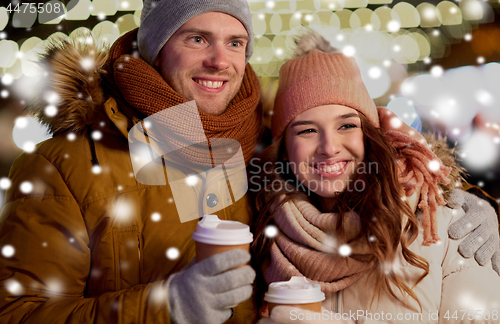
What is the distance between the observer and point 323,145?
1.67 m

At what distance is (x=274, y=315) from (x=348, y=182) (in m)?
0.74

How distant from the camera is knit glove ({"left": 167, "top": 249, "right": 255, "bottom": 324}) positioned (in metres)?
1.19

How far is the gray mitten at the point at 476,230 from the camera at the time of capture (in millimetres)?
1690

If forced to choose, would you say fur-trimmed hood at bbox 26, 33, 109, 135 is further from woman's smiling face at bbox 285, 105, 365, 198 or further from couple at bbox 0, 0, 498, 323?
woman's smiling face at bbox 285, 105, 365, 198

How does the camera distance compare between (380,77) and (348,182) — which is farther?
(380,77)

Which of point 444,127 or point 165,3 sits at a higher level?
point 165,3

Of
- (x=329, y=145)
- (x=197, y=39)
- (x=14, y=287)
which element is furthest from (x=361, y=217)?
(x=14, y=287)

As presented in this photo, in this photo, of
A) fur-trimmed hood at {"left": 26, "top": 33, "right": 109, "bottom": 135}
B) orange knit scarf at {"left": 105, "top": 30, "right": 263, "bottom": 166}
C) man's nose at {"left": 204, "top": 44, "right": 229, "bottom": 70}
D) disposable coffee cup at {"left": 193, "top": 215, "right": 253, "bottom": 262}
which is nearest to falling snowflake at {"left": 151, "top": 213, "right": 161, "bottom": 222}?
orange knit scarf at {"left": 105, "top": 30, "right": 263, "bottom": 166}

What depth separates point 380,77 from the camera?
9.33 feet

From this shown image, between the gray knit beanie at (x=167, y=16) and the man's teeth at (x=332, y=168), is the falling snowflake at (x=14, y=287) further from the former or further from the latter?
the man's teeth at (x=332, y=168)

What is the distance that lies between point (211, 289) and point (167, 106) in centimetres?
87

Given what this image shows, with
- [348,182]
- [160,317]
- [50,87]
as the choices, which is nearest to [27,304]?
[160,317]

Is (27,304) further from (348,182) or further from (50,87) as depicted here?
(348,182)

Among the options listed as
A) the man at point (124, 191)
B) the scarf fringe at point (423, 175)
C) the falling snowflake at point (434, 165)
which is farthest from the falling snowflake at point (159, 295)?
the falling snowflake at point (434, 165)
